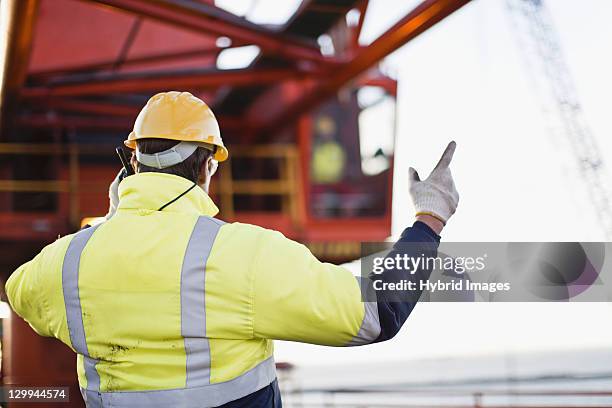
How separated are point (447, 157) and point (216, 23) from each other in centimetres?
735

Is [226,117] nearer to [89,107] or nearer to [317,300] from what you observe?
[89,107]

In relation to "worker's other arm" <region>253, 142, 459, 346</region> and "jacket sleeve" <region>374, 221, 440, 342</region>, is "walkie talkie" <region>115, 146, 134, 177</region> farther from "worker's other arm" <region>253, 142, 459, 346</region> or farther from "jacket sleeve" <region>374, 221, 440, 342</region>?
"jacket sleeve" <region>374, 221, 440, 342</region>

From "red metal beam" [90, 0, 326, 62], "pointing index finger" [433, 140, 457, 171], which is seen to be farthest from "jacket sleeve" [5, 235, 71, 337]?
"red metal beam" [90, 0, 326, 62]

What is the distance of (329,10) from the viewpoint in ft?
31.4

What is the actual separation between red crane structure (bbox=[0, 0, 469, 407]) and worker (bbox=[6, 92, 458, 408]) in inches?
280

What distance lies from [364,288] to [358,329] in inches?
4.2

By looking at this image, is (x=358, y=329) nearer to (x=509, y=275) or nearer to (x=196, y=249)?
(x=196, y=249)

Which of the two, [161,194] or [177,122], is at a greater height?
[177,122]

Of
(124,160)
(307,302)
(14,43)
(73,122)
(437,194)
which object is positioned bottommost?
(307,302)

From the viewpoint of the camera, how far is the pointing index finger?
218cm

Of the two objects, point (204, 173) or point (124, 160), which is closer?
point (204, 173)

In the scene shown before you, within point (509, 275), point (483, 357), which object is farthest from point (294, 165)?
point (483, 357)

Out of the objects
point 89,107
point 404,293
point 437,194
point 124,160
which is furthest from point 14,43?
point 404,293

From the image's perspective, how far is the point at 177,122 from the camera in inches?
86.4
